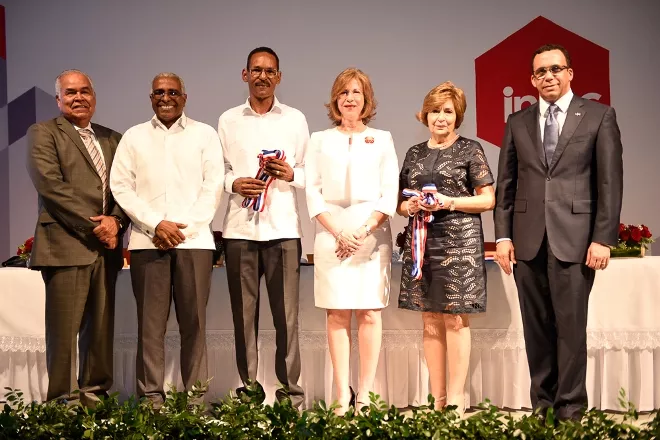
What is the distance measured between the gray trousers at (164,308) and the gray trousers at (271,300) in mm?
173

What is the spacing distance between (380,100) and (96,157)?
2.95 meters

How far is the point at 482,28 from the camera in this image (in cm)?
605

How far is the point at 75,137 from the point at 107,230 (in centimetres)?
52

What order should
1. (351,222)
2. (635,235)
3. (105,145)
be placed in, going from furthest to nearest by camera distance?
(635,235), (105,145), (351,222)

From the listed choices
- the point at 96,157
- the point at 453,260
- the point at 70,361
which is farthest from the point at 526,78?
the point at 70,361

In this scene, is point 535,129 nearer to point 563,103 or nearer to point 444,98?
point 563,103

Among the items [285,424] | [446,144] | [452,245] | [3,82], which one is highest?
[3,82]

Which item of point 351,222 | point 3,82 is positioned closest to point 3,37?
point 3,82

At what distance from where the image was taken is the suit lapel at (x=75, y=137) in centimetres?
371

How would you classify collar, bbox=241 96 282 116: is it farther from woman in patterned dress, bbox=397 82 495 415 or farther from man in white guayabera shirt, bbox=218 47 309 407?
woman in patterned dress, bbox=397 82 495 415

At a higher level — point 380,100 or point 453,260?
point 380,100

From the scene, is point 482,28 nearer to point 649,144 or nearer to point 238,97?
point 649,144

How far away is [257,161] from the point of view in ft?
12.3

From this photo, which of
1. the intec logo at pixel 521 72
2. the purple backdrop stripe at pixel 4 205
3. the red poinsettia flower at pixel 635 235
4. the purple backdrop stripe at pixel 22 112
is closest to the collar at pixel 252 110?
the red poinsettia flower at pixel 635 235
